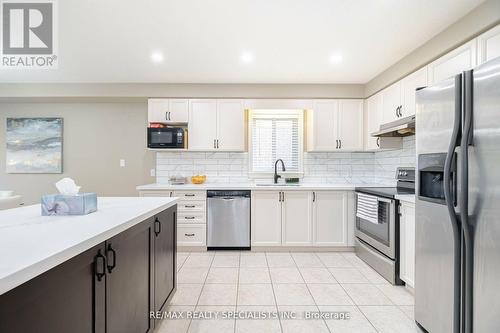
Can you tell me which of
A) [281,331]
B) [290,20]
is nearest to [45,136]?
[290,20]

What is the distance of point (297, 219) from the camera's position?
3697 mm

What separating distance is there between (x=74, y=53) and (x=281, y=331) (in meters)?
3.48

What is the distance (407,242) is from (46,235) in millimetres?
2768

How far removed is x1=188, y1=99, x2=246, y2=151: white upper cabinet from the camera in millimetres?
3982

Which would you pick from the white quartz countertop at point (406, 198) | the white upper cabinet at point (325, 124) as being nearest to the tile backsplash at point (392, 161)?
the white upper cabinet at point (325, 124)

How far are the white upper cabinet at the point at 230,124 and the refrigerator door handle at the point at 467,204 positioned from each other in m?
2.86

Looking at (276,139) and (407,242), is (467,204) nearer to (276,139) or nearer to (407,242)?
(407,242)

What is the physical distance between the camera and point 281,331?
1907mm

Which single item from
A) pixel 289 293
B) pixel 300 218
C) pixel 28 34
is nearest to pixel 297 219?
pixel 300 218

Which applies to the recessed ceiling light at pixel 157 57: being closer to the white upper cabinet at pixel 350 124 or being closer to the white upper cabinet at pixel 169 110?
the white upper cabinet at pixel 169 110

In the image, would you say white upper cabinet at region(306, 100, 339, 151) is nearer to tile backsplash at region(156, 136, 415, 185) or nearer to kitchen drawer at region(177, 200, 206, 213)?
tile backsplash at region(156, 136, 415, 185)

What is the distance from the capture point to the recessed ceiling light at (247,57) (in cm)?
297

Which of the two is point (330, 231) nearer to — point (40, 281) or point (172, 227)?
point (172, 227)

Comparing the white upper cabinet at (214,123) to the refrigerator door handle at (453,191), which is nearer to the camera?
the refrigerator door handle at (453,191)
